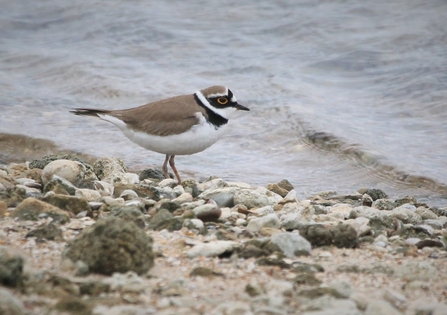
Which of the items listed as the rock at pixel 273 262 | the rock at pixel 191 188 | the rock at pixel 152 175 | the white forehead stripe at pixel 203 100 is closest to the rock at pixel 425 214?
the rock at pixel 191 188

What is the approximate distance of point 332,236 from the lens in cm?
518

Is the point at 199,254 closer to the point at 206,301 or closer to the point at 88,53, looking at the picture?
the point at 206,301

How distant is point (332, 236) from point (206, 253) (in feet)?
3.49

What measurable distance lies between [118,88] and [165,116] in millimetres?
5373

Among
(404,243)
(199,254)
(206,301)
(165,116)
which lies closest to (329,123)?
(165,116)

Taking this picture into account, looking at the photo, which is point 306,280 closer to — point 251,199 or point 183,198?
point 251,199

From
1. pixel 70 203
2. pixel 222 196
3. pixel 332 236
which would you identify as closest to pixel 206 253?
pixel 332 236

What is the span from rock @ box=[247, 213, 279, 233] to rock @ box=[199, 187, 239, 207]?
3.28 feet

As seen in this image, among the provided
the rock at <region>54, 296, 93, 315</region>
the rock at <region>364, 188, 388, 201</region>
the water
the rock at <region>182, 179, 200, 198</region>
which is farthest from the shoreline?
the water

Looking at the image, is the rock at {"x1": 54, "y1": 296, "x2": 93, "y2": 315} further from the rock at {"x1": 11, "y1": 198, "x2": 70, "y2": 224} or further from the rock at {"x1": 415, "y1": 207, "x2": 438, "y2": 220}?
the rock at {"x1": 415, "y1": 207, "x2": 438, "y2": 220}

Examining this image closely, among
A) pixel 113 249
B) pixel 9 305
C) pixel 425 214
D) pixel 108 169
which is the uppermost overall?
pixel 9 305

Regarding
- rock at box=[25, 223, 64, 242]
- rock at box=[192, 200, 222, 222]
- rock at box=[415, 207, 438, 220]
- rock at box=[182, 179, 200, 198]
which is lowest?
rock at box=[415, 207, 438, 220]

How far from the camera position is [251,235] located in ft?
17.5

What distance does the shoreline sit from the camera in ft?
12.6
